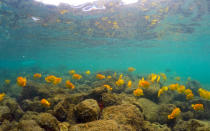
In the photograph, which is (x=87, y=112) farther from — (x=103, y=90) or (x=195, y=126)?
(x=195, y=126)

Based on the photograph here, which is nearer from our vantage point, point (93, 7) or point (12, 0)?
point (12, 0)

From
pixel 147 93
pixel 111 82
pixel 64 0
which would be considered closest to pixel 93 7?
pixel 64 0

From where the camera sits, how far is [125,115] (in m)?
3.58

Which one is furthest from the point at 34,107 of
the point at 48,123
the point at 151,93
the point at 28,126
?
the point at 151,93

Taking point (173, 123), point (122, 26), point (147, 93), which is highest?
point (122, 26)

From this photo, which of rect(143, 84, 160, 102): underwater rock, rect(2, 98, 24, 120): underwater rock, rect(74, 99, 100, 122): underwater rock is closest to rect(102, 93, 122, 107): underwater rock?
rect(74, 99, 100, 122): underwater rock

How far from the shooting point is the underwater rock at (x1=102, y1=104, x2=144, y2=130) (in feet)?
11.4

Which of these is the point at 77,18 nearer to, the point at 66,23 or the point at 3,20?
the point at 66,23

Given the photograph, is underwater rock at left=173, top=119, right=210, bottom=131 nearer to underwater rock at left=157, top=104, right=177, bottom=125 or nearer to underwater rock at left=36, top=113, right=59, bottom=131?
underwater rock at left=157, top=104, right=177, bottom=125

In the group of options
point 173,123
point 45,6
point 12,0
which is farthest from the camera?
point 45,6

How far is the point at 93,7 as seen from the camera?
14602 mm

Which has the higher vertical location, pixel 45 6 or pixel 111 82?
pixel 45 6

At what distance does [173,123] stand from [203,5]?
14.7 meters

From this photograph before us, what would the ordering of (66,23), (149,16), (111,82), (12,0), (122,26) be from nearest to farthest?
(111,82) < (12,0) < (149,16) < (66,23) < (122,26)
